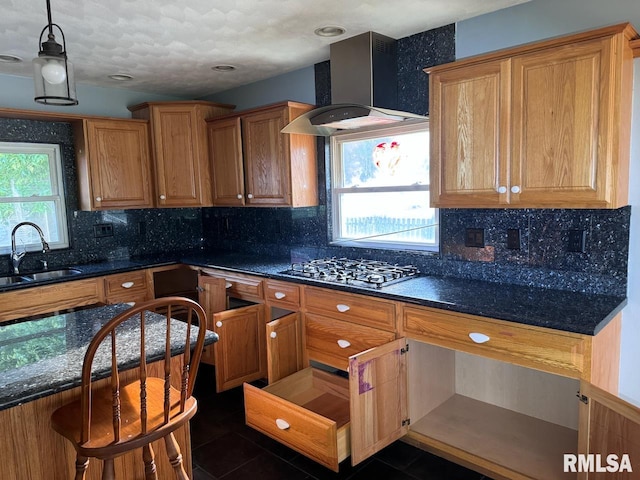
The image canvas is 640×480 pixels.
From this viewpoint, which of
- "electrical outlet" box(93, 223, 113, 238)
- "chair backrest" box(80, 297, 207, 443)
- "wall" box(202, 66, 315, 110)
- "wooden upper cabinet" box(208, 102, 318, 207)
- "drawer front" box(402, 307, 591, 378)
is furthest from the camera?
"electrical outlet" box(93, 223, 113, 238)

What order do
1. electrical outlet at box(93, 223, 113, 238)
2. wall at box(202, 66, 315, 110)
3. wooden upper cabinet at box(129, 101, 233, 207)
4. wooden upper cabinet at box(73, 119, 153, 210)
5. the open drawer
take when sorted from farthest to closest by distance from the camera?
electrical outlet at box(93, 223, 113, 238) → wooden upper cabinet at box(129, 101, 233, 207) → wooden upper cabinet at box(73, 119, 153, 210) → wall at box(202, 66, 315, 110) → the open drawer

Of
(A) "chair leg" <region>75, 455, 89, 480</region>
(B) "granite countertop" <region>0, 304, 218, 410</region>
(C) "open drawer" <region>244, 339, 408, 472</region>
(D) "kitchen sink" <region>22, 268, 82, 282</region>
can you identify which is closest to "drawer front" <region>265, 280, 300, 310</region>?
(C) "open drawer" <region>244, 339, 408, 472</region>

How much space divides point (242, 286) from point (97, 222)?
1587mm

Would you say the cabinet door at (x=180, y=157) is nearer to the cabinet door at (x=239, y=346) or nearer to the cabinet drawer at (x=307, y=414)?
the cabinet door at (x=239, y=346)

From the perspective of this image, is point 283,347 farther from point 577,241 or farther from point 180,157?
point 180,157

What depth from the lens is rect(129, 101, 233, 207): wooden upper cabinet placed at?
3.72 metres

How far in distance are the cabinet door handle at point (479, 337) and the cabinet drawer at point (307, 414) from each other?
2.37ft

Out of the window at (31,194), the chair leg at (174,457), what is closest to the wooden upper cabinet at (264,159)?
the window at (31,194)

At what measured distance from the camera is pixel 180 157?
3.76 metres

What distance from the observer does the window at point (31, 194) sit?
3432mm

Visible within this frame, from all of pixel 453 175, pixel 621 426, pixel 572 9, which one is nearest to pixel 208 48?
pixel 453 175

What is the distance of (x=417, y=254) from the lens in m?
2.86

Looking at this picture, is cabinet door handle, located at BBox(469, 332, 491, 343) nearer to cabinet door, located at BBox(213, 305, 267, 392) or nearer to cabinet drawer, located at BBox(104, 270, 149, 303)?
cabinet door, located at BBox(213, 305, 267, 392)

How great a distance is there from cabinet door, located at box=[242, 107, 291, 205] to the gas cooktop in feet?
1.77
